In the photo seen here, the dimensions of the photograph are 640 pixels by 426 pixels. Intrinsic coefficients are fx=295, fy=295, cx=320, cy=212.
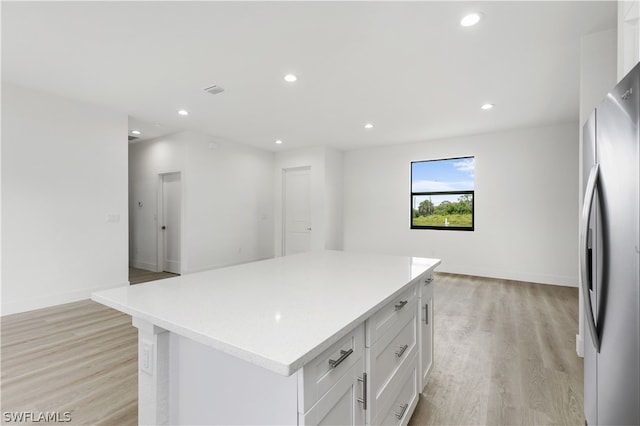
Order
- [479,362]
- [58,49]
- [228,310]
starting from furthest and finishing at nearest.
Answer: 1. [58,49]
2. [479,362]
3. [228,310]

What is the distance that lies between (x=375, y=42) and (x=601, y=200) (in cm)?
200

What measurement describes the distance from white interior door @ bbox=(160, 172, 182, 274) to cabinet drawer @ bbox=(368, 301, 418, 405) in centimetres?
511

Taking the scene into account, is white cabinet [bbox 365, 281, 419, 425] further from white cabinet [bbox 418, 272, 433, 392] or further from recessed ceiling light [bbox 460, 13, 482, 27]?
recessed ceiling light [bbox 460, 13, 482, 27]

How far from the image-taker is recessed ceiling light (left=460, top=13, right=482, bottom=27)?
83.7 inches

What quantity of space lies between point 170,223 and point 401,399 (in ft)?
18.2

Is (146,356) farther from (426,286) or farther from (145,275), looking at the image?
(145,275)

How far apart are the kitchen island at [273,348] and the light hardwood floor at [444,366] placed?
0.65 meters

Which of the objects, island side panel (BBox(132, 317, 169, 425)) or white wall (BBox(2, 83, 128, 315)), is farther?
white wall (BBox(2, 83, 128, 315))

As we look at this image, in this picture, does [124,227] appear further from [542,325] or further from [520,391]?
[542,325]

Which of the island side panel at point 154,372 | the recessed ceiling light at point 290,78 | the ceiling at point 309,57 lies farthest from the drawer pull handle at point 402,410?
the recessed ceiling light at point 290,78

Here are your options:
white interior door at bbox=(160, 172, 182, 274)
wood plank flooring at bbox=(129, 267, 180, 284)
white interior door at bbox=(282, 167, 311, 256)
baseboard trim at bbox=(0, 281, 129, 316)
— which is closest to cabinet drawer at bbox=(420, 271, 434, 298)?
baseboard trim at bbox=(0, 281, 129, 316)

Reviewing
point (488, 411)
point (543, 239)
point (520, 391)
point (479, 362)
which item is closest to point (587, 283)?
point (488, 411)

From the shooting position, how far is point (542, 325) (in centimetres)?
310

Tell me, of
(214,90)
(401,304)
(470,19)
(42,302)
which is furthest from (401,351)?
(42,302)
